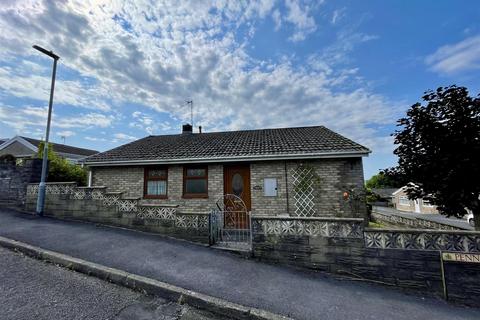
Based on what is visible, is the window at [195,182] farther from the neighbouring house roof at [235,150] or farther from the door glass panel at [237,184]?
the door glass panel at [237,184]

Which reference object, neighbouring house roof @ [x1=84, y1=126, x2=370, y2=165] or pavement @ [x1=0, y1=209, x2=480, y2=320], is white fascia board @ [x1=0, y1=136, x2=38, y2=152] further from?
pavement @ [x1=0, y1=209, x2=480, y2=320]

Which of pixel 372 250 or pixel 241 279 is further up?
pixel 372 250

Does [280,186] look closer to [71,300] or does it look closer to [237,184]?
[237,184]

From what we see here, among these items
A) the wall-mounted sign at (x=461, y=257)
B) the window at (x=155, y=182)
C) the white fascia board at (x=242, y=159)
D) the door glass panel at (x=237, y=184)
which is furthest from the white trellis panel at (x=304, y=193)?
the window at (x=155, y=182)

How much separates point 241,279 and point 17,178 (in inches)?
383

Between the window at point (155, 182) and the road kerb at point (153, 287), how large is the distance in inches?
172

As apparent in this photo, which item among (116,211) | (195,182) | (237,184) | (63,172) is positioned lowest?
(116,211)

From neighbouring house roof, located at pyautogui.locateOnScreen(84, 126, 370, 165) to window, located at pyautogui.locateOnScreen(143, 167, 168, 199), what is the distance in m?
0.54

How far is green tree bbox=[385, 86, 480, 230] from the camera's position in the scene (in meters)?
5.25

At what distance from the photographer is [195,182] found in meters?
8.90

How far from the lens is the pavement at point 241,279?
3494 millimetres

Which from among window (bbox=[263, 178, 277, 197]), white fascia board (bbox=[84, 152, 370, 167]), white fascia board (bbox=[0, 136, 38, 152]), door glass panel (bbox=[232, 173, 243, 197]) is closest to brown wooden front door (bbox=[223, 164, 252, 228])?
door glass panel (bbox=[232, 173, 243, 197])

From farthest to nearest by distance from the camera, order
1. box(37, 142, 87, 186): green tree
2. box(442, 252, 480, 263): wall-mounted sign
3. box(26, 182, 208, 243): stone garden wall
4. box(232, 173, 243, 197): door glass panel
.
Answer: box(37, 142, 87, 186): green tree, box(232, 173, 243, 197): door glass panel, box(26, 182, 208, 243): stone garden wall, box(442, 252, 480, 263): wall-mounted sign

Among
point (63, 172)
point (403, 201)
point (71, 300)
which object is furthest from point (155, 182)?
point (403, 201)
